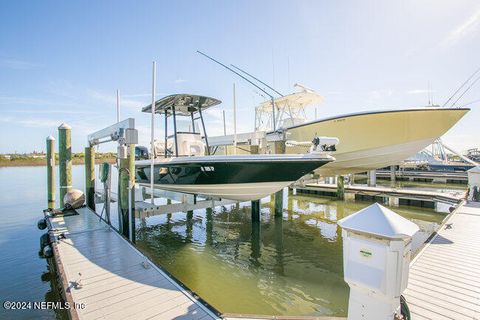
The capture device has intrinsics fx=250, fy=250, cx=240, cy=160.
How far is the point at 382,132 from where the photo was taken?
10.2 metres

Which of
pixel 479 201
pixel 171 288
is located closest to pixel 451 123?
pixel 479 201

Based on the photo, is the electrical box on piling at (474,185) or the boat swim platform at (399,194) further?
the boat swim platform at (399,194)

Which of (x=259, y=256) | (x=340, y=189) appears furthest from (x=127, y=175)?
(x=340, y=189)

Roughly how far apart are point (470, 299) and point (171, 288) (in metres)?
4.25

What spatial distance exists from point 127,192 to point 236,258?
3628 millimetres

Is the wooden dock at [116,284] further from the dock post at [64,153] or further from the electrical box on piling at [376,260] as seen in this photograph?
the dock post at [64,153]

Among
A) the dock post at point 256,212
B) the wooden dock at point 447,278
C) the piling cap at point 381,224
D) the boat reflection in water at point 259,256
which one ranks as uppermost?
the piling cap at point 381,224

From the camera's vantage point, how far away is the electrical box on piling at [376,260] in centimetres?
204

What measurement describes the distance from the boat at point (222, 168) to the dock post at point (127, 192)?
2.31 ft

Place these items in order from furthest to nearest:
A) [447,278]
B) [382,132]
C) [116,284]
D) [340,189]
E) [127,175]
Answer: [340,189] < [382,132] < [127,175] < [447,278] < [116,284]

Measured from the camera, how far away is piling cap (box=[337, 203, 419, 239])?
79.0 inches

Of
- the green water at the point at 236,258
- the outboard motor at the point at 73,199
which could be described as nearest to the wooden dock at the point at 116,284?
the green water at the point at 236,258

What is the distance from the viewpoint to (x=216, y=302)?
199 inches

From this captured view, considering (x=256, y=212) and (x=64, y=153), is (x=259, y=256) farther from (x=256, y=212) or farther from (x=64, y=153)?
(x=64, y=153)
